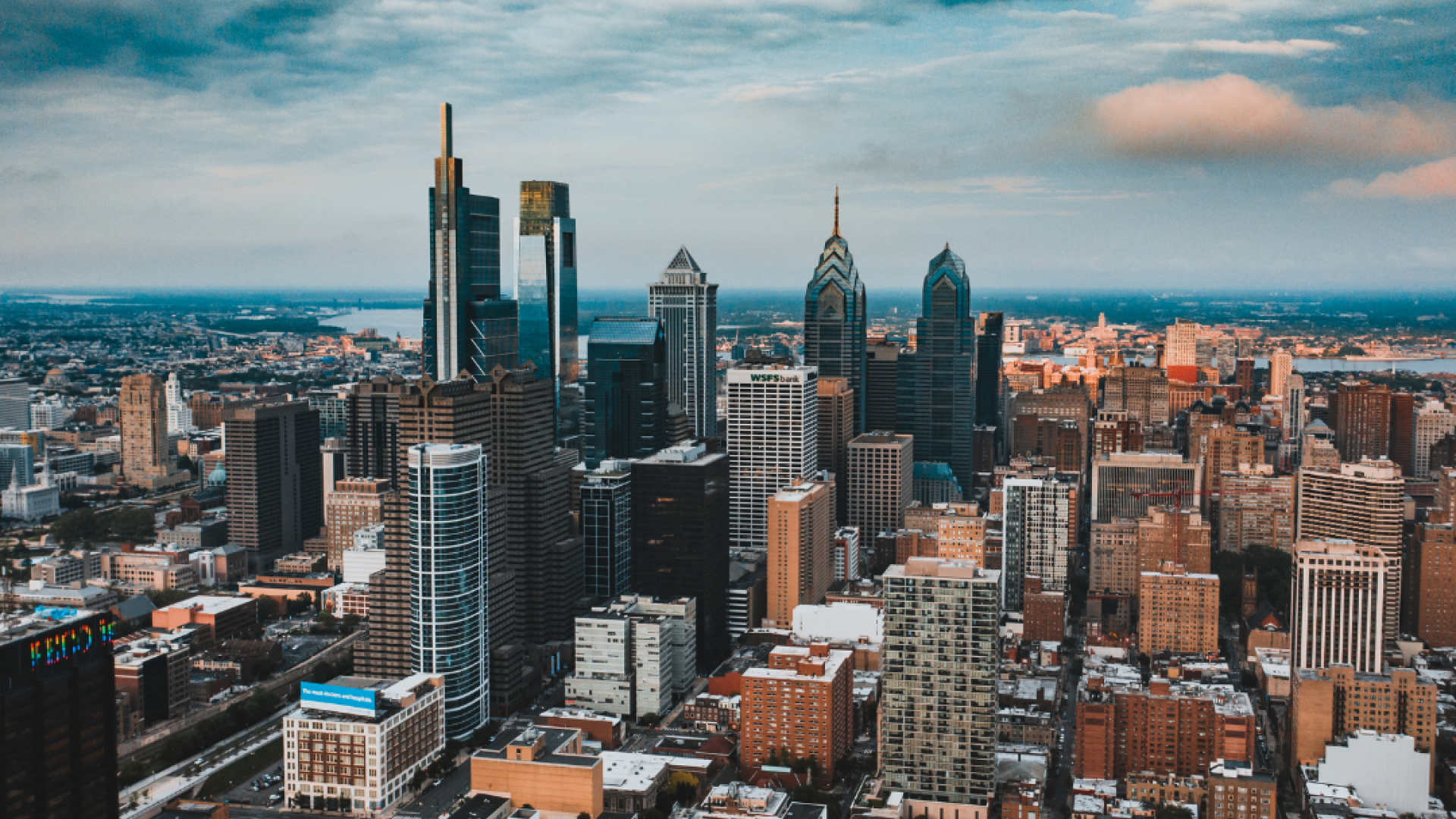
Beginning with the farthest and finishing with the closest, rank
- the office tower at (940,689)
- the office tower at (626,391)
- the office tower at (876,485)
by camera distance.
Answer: the office tower at (876,485)
the office tower at (626,391)
the office tower at (940,689)

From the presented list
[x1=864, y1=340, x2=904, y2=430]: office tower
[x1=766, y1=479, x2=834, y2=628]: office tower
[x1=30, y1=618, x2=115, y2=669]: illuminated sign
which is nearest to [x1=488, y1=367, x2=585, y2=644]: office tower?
[x1=766, y1=479, x2=834, y2=628]: office tower

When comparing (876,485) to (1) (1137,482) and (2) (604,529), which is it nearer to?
(1) (1137,482)

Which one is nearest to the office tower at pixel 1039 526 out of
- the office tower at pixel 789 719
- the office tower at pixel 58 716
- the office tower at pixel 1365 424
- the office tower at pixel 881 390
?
Result: the office tower at pixel 789 719

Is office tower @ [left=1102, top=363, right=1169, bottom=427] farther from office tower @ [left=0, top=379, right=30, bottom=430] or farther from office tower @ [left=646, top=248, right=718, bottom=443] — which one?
office tower @ [left=0, top=379, right=30, bottom=430]

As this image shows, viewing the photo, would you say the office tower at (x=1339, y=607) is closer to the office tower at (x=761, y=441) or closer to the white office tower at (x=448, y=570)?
the office tower at (x=761, y=441)

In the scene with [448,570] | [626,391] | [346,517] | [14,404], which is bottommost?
[346,517]

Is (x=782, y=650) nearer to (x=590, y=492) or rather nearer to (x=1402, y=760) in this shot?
(x=590, y=492)

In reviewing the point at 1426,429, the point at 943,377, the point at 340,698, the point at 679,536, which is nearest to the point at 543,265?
the point at 943,377
